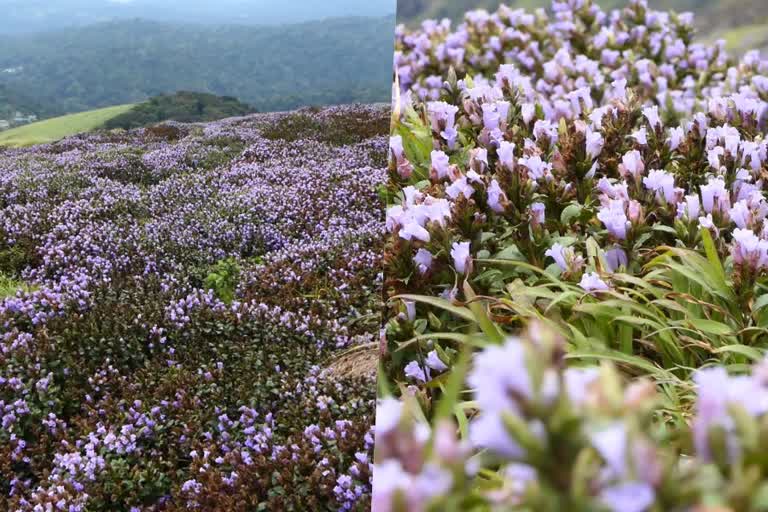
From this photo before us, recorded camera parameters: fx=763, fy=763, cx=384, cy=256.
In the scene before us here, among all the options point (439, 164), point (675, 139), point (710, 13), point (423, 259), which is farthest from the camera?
point (710, 13)

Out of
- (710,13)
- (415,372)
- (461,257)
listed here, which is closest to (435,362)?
(415,372)

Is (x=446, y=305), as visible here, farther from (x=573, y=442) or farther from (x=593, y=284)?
(x=573, y=442)

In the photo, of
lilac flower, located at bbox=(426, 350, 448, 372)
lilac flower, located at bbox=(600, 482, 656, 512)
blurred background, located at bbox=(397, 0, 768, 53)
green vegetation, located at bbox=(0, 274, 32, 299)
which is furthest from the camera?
blurred background, located at bbox=(397, 0, 768, 53)

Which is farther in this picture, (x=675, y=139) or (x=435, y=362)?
(x=675, y=139)

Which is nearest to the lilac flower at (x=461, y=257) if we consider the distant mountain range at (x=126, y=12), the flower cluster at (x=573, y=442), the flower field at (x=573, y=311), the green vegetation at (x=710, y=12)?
the flower field at (x=573, y=311)

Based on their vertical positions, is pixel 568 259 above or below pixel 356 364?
above

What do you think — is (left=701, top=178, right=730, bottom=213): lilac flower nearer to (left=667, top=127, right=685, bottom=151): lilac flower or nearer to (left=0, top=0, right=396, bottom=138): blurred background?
(left=667, top=127, right=685, bottom=151): lilac flower

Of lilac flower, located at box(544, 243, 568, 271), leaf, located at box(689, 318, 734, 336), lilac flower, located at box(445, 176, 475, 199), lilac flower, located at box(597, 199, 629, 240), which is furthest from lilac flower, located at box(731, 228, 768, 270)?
lilac flower, located at box(445, 176, 475, 199)

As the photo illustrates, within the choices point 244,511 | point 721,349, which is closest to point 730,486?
point 721,349
